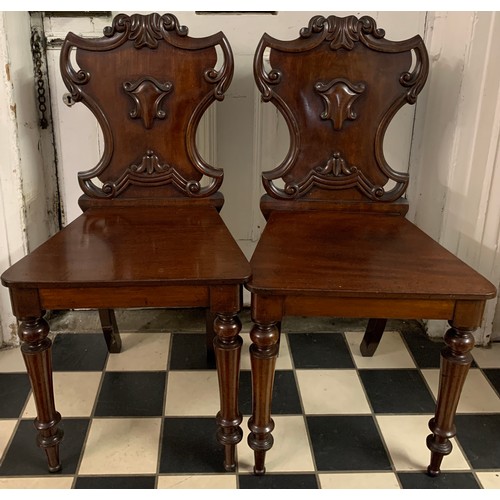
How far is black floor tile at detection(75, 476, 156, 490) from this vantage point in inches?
55.1

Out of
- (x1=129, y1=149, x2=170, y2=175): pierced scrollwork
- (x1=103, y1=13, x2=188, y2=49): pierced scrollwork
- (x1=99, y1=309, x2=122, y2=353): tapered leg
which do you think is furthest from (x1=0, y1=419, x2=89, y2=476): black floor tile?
(x1=103, y1=13, x2=188, y2=49): pierced scrollwork

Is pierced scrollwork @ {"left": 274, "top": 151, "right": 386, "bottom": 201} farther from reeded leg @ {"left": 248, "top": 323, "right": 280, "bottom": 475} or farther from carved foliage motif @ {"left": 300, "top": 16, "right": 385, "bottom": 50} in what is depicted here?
reeded leg @ {"left": 248, "top": 323, "right": 280, "bottom": 475}

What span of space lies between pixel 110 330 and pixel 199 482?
2.25ft

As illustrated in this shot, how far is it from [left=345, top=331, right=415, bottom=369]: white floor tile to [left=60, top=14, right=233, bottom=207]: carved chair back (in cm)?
79

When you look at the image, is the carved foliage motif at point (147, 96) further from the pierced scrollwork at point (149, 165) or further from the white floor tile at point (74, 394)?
the white floor tile at point (74, 394)

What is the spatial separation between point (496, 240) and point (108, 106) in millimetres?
1357

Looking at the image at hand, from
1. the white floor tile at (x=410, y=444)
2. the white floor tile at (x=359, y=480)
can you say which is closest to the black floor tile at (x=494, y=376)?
the white floor tile at (x=410, y=444)

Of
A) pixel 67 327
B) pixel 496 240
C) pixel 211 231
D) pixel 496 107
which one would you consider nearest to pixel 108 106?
pixel 211 231

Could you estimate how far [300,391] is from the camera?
5.89 ft

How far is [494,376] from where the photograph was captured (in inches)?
74.3

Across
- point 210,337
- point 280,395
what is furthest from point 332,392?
point 210,337

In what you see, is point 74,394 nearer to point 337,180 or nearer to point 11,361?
point 11,361

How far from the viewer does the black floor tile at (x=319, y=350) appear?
1.94m

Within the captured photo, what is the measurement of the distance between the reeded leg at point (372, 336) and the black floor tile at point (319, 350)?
0.06 meters
